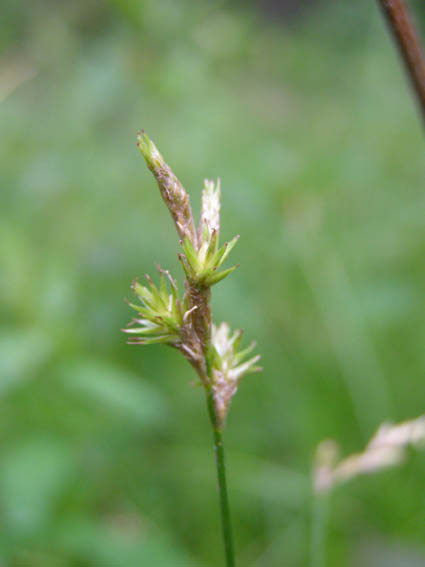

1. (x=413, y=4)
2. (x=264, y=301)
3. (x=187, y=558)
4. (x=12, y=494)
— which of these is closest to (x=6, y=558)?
(x=12, y=494)

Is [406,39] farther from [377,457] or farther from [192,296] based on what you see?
[377,457]

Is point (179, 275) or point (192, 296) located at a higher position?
point (179, 275)

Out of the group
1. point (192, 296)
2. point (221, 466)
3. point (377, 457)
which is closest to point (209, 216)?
point (192, 296)

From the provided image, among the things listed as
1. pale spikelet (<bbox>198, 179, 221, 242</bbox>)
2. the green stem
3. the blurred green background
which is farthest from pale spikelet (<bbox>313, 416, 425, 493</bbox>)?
the blurred green background

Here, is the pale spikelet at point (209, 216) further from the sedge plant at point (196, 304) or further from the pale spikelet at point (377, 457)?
the pale spikelet at point (377, 457)

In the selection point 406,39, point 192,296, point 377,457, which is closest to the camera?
point 192,296

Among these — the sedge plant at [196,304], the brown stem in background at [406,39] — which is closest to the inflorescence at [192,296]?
the sedge plant at [196,304]

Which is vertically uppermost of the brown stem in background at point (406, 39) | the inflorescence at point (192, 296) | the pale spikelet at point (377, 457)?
the brown stem in background at point (406, 39)
